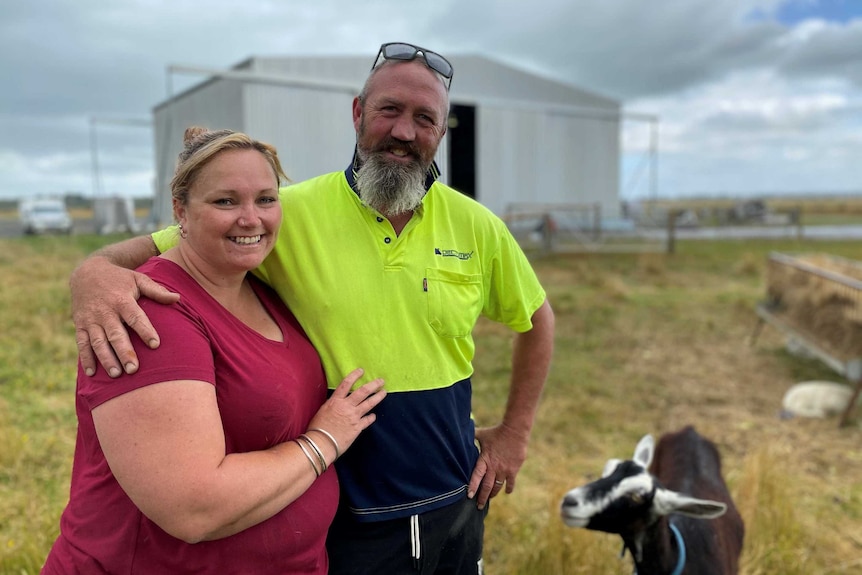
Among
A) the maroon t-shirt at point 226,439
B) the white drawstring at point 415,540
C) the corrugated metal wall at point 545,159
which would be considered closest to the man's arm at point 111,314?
the maroon t-shirt at point 226,439

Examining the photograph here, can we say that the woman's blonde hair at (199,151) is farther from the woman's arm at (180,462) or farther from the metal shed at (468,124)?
the metal shed at (468,124)

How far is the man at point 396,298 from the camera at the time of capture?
1.91 meters

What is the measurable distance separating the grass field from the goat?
434mm

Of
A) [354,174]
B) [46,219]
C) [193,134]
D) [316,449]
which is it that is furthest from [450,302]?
[46,219]

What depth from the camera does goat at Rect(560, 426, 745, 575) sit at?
2895mm

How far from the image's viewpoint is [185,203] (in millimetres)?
1627

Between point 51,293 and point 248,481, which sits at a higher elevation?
point 248,481

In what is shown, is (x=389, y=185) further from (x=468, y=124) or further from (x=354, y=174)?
(x=468, y=124)

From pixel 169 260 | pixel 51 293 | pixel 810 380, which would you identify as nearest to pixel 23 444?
pixel 169 260

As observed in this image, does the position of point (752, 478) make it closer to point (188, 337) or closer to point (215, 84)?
point (188, 337)

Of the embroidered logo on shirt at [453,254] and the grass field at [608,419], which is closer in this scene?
the embroidered logo on shirt at [453,254]

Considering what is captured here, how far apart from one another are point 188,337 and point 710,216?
43820mm

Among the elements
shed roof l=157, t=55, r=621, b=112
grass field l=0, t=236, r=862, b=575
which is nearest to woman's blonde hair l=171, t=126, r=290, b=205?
grass field l=0, t=236, r=862, b=575

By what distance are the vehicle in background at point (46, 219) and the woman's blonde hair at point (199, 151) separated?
27.2 meters
